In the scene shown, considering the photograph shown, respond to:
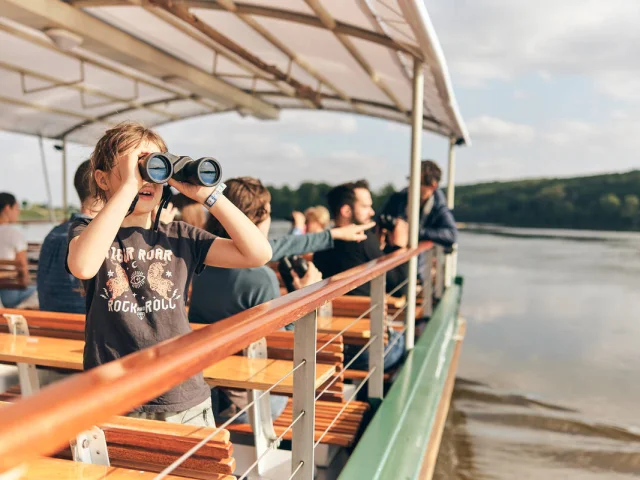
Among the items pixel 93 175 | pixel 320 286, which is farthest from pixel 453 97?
pixel 93 175

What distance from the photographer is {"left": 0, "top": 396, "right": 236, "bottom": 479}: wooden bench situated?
1623 mm

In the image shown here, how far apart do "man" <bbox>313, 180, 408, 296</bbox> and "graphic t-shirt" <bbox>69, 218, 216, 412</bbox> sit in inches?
93.5

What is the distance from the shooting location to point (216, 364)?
108 inches

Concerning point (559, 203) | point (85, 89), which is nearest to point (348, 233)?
point (85, 89)

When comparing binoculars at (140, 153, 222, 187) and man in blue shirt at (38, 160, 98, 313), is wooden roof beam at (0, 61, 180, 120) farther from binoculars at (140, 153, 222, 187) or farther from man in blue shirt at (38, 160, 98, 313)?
binoculars at (140, 153, 222, 187)

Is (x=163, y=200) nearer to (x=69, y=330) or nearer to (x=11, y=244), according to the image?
(x=69, y=330)

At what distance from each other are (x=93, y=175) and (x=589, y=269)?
31.9 m

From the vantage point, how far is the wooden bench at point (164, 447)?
5.32 feet

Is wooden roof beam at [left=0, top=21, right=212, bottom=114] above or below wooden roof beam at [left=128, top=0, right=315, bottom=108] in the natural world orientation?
below

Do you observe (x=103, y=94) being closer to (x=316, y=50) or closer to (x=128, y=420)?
(x=316, y=50)

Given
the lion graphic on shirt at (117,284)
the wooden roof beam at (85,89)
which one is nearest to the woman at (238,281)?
the lion graphic on shirt at (117,284)

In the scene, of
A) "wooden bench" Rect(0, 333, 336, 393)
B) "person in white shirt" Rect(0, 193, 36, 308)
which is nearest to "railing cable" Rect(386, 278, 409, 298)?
"wooden bench" Rect(0, 333, 336, 393)

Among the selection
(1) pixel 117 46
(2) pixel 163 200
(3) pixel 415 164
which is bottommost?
(2) pixel 163 200

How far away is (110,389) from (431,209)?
5.35m
